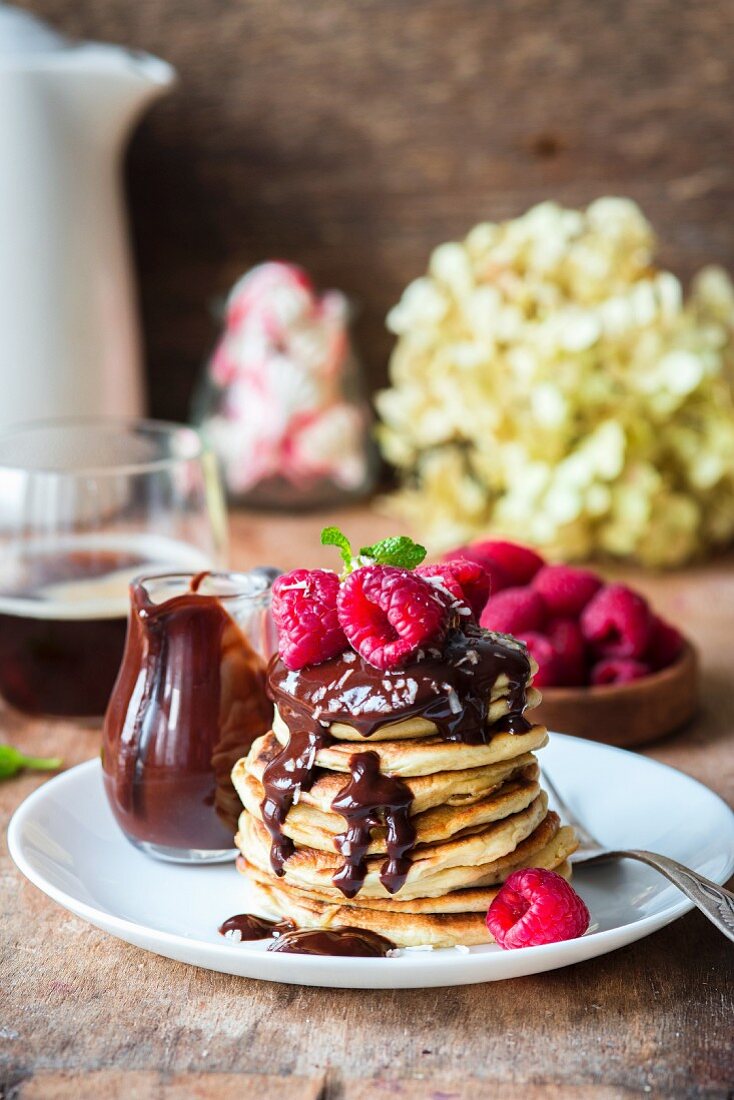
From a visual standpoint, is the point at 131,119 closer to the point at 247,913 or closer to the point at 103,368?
the point at 103,368

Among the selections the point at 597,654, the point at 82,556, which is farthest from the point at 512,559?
the point at 82,556

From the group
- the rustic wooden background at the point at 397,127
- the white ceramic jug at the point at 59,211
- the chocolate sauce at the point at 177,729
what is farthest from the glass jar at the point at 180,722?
the rustic wooden background at the point at 397,127

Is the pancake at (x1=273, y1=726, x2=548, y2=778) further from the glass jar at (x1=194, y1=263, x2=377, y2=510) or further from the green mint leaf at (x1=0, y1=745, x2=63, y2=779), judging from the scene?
the glass jar at (x1=194, y1=263, x2=377, y2=510)

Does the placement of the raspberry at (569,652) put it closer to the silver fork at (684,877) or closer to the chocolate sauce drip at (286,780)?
the silver fork at (684,877)

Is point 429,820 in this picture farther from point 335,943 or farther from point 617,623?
point 617,623

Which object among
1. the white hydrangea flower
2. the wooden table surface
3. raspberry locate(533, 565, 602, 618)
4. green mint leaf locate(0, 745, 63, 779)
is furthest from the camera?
the white hydrangea flower

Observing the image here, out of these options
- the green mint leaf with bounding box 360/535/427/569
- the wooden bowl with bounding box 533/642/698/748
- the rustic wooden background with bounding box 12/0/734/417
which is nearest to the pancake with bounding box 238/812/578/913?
the green mint leaf with bounding box 360/535/427/569
